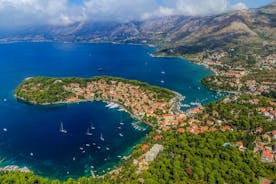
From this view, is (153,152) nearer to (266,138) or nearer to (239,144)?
(239,144)

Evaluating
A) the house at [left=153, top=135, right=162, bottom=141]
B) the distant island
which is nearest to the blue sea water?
the distant island

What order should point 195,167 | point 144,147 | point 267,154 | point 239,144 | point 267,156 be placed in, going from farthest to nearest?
1. point 144,147
2. point 239,144
3. point 267,154
4. point 267,156
5. point 195,167

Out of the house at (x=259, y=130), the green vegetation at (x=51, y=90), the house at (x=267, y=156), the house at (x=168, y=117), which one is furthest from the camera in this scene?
the green vegetation at (x=51, y=90)

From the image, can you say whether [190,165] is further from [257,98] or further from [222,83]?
[222,83]

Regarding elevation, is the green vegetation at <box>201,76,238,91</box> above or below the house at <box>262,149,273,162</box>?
above

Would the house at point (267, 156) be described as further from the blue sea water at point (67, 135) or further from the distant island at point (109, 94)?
the distant island at point (109, 94)

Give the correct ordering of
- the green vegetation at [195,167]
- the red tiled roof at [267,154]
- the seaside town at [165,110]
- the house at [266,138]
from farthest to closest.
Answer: the house at [266,138] → the seaside town at [165,110] → the red tiled roof at [267,154] → the green vegetation at [195,167]

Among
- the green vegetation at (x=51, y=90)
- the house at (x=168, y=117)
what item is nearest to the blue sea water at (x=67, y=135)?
the green vegetation at (x=51, y=90)

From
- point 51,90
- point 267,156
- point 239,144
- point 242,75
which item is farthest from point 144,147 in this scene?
point 242,75

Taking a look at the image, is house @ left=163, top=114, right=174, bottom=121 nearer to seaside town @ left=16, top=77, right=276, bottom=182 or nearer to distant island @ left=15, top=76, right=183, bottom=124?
seaside town @ left=16, top=77, right=276, bottom=182
